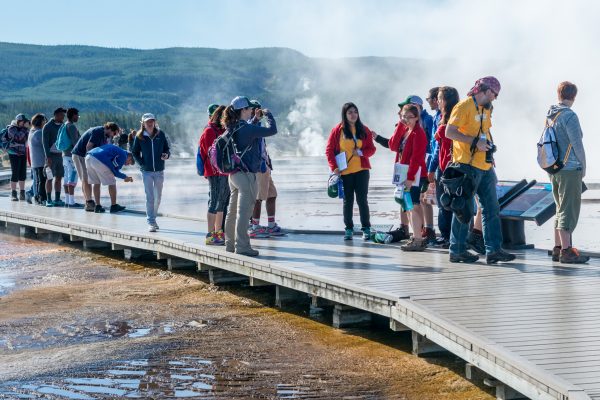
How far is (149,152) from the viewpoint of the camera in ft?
42.6

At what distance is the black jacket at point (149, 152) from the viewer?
42.6 ft

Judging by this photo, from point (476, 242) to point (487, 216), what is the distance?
3.10 feet

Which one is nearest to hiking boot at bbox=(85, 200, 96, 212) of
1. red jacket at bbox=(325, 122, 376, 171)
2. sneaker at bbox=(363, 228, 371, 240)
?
sneaker at bbox=(363, 228, 371, 240)

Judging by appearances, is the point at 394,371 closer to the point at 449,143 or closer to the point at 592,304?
the point at 592,304

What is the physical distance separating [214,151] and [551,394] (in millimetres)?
5511

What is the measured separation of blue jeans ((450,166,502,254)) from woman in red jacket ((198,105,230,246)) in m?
2.89

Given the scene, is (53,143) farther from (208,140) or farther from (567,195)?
(567,195)

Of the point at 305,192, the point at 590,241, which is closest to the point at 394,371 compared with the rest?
the point at 590,241

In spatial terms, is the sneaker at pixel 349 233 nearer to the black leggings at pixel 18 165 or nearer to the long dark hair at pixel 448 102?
the long dark hair at pixel 448 102

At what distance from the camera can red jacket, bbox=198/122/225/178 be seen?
37.3ft

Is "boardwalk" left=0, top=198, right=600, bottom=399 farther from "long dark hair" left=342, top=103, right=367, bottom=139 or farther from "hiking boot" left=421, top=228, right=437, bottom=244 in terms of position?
"long dark hair" left=342, top=103, right=367, bottom=139

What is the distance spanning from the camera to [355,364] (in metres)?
7.71

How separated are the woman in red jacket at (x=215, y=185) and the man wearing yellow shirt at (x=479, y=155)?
112 inches

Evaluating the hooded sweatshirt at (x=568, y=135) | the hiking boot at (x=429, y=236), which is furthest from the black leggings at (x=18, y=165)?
the hooded sweatshirt at (x=568, y=135)
